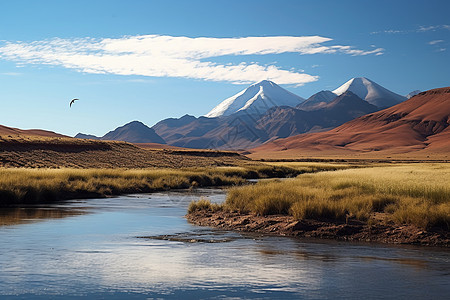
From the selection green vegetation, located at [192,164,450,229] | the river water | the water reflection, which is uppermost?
green vegetation, located at [192,164,450,229]

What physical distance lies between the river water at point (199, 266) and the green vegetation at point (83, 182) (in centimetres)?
1272

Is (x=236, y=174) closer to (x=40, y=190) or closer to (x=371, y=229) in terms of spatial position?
(x=40, y=190)

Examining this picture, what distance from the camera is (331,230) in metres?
20.4

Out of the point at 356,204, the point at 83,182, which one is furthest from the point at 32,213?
the point at 356,204

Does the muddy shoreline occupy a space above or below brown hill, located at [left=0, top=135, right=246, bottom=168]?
below

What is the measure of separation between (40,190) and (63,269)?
23515 mm

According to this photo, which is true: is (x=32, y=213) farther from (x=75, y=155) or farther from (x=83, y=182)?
(x=75, y=155)

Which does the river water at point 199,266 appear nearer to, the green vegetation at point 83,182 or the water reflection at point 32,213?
the water reflection at point 32,213

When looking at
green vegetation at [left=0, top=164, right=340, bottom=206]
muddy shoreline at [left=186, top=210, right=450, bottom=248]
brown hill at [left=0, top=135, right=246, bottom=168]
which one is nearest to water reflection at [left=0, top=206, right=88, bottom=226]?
green vegetation at [left=0, top=164, right=340, bottom=206]

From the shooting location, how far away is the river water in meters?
12.0

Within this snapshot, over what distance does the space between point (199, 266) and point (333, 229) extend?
7469 millimetres

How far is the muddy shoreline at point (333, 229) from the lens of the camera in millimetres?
18766

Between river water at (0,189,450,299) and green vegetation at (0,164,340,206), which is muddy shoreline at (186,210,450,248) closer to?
river water at (0,189,450,299)

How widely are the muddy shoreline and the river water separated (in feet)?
3.56
